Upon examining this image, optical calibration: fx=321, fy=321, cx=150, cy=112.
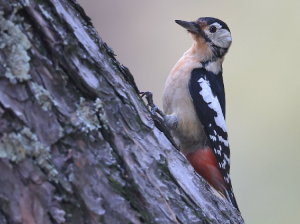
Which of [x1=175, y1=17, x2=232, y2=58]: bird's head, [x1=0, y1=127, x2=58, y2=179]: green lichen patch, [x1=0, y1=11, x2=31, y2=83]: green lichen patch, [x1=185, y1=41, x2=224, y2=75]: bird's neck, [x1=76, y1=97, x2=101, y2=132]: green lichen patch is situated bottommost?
[x1=0, y1=127, x2=58, y2=179]: green lichen patch

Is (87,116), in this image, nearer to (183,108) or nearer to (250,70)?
(183,108)

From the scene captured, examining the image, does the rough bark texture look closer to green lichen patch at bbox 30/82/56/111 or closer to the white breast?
green lichen patch at bbox 30/82/56/111

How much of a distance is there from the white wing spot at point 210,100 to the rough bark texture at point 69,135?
1.38 m

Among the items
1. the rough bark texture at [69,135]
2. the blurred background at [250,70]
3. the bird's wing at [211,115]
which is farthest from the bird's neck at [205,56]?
the rough bark texture at [69,135]

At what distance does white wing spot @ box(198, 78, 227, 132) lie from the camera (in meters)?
2.50

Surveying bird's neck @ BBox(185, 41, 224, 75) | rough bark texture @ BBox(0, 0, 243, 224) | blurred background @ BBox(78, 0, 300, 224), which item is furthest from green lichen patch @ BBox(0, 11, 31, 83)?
blurred background @ BBox(78, 0, 300, 224)

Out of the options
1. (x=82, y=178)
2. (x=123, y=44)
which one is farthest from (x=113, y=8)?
(x=82, y=178)

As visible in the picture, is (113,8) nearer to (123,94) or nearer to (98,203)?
(123,94)

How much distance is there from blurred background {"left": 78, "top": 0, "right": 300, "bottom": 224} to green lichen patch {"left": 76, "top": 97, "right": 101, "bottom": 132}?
296cm

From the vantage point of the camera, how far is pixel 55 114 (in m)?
0.91

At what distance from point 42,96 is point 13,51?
0.14m

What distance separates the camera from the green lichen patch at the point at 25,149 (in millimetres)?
835

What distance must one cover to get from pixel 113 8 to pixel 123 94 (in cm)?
337

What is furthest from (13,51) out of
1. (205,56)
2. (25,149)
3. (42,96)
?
(205,56)
